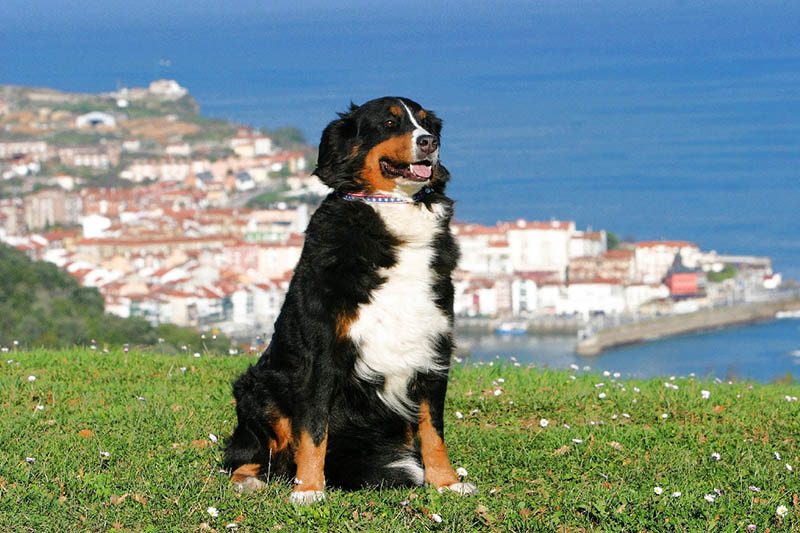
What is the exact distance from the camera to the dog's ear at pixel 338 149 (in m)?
3.78

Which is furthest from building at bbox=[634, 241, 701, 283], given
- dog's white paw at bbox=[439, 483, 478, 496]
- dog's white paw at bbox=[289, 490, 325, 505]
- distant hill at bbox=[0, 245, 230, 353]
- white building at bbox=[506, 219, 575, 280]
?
dog's white paw at bbox=[289, 490, 325, 505]

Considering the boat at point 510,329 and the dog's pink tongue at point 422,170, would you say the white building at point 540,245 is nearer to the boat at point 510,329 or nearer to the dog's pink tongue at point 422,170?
the boat at point 510,329

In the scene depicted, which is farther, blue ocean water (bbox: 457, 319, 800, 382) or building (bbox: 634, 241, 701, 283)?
building (bbox: 634, 241, 701, 283)

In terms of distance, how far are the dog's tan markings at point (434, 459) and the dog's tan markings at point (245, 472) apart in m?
0.66

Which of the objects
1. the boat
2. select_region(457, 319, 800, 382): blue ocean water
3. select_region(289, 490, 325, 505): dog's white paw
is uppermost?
select_region(289, 490, 325, 505): dog's white paw

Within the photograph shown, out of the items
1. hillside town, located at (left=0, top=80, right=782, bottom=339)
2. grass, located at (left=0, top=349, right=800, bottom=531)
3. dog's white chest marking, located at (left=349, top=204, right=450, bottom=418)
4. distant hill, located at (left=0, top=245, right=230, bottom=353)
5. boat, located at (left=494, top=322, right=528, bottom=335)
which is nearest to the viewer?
grass, located at (left=0, top=349, right=800, bottom=531)

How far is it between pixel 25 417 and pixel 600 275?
9446cm

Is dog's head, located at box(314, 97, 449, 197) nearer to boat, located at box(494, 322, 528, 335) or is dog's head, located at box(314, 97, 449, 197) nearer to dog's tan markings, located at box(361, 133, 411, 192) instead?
dog's tan markings, located at box(361, 133, 411, 192)

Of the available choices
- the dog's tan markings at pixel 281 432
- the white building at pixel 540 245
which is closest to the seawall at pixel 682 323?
the white building at pixel 540 245

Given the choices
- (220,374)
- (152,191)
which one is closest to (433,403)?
(220,374)

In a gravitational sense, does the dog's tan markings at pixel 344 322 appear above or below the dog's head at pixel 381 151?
below

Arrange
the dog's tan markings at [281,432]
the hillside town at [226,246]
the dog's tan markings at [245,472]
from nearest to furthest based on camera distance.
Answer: the dog's tan markings at [281,432]
the dog's tan markings at [245,472]
the hillside town at [226,246]

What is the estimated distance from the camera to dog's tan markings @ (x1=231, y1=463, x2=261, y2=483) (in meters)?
4.00

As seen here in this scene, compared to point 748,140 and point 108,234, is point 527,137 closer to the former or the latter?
point 748,140
